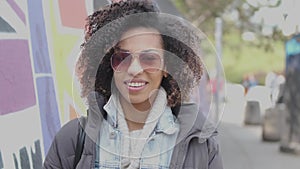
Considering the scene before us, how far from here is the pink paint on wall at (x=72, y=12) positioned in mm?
4246

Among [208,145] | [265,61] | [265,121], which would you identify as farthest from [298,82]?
[265,61]

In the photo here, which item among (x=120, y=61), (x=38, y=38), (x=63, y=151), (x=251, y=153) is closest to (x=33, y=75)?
(x=38, y=38)

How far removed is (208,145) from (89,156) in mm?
362

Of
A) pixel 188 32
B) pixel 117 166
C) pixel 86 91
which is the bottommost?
pixel 117 166

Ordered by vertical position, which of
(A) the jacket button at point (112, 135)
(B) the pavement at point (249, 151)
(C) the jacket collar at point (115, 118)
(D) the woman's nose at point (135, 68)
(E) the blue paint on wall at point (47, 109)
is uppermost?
(D) the woman's nose at point (135, 68)

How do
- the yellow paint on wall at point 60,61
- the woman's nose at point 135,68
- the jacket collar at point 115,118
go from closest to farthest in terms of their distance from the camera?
the woman's nose at point 135,68
the jacket collar at point 115,118
the yellow paint on wall at point 60,61

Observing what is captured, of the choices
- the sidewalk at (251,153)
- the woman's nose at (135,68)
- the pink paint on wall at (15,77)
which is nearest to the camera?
the woman's nose at (135,68)

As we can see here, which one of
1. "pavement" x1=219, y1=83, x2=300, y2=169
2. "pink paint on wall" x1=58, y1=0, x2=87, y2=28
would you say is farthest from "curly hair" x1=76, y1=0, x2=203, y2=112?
"pavement" x1=219, y1=83, x2=300, y2=169

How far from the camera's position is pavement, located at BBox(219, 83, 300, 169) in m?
10.3

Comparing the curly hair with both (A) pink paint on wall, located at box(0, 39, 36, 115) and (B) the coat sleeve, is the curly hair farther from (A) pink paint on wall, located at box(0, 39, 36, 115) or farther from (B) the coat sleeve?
(A) pink paint on wall, located at box(0, 39, 36, 115)

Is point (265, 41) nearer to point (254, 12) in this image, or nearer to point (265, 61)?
point (254, 12)

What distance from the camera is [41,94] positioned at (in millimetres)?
3697

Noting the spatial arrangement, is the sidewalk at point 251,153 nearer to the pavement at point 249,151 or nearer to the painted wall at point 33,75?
the pavement at point 249,151

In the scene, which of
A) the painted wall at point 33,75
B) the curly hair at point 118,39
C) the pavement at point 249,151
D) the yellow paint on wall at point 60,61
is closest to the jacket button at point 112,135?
the curly hair at point 118,39
